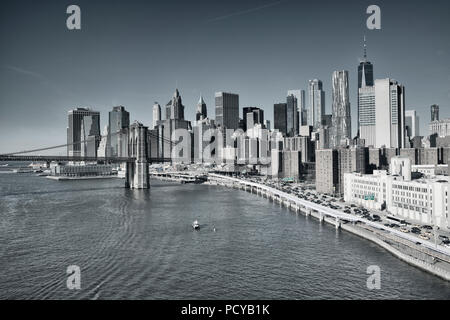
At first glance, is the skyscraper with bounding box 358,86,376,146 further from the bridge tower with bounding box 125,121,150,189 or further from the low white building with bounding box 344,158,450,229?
the low white building with bounding box 344,158,450,229

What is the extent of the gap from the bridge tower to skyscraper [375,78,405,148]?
8045cm

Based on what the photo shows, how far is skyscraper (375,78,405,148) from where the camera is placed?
4742 inches

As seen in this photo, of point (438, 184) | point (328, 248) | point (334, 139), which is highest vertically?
point (334, 139)

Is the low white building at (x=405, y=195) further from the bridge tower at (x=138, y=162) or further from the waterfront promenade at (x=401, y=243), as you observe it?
→ the bridge tower at (x=138, y=162)

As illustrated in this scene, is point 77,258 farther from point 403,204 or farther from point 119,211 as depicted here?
point 403,204

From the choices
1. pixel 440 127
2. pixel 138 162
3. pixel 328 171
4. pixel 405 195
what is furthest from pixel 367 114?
pixel 405 195

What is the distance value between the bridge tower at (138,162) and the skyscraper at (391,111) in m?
80.4

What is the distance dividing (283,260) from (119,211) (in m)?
26.0

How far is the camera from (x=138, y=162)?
79.6 m

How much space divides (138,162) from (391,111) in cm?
8591

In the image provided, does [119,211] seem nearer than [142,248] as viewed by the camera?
No

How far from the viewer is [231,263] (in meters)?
22.9

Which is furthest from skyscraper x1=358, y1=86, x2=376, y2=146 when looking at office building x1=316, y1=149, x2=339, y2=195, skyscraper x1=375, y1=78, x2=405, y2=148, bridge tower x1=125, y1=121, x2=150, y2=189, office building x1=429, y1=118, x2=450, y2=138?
bridge tower x1=125, y1=121, x2=150, y2=189
